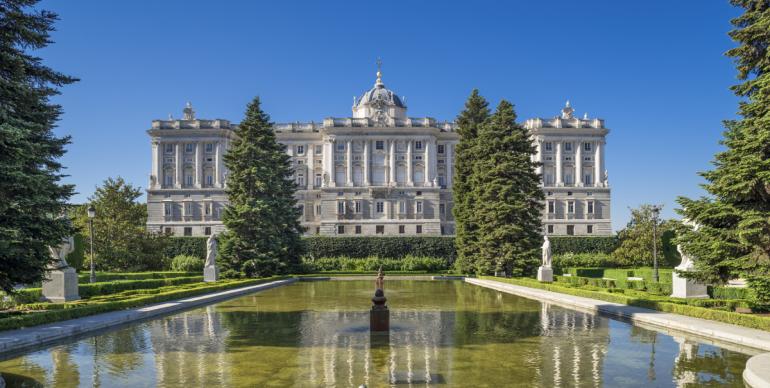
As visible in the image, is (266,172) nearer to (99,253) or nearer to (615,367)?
(99,253)

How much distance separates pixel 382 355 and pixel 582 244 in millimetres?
65060

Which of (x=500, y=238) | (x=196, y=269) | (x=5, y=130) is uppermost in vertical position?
(x=5, y=130)

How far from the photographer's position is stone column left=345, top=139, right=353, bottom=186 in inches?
3454

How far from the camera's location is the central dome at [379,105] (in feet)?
297

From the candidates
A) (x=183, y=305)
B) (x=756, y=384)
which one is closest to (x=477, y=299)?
(x=183, y=305)

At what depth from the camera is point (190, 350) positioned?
1368 cm

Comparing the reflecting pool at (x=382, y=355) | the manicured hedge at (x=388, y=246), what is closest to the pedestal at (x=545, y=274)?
the reflecting pool at (x=382, y=355)

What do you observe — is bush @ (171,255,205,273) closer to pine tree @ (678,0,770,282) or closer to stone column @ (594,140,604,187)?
pine tree @ (678,0,770,282)

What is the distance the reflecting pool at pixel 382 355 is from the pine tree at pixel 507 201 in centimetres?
2125

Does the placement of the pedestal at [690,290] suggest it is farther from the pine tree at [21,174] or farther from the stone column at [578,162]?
the stone column at [578,162]

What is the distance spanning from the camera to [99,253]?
151 feet

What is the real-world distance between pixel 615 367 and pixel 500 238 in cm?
3034

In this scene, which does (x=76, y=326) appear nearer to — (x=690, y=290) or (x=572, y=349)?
(x=572, y=349)

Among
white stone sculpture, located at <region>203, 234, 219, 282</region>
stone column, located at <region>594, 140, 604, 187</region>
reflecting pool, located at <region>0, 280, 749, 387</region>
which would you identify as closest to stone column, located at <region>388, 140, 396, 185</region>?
stone column, located at <region>594, 140, 604, 187</region>
